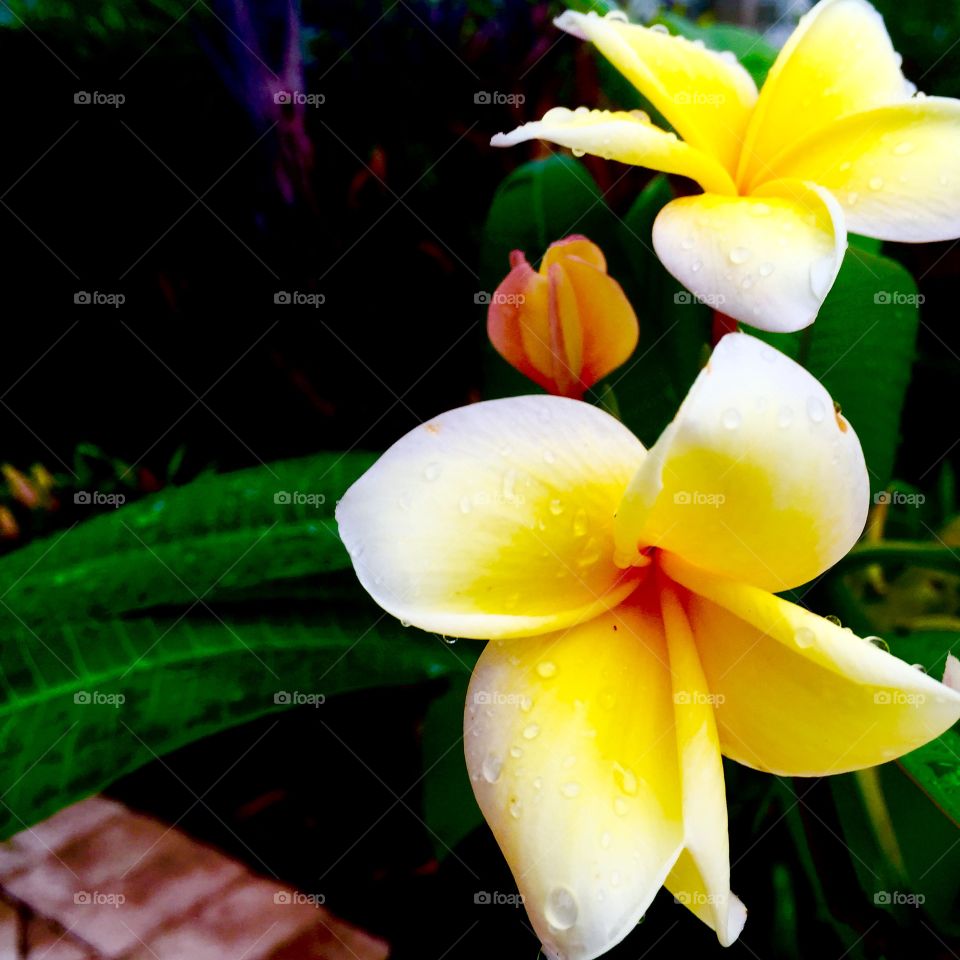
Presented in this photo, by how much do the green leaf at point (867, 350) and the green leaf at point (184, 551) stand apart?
449mm

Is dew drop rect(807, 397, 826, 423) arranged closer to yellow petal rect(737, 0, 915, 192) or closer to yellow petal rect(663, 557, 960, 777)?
yellow petal rect(663, 557, 960, 777)

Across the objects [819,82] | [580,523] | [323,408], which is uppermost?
[819,82]

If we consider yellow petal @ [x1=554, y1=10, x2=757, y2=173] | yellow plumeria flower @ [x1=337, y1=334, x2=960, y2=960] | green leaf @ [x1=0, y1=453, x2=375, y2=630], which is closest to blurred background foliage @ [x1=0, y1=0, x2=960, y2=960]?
green leaf @ [x1=0, y1=453, x2=375, y2=630]

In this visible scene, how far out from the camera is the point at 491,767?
15.4 inches

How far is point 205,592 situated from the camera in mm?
639

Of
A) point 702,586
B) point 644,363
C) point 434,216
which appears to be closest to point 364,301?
point 434,216

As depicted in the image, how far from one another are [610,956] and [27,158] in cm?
A: 98

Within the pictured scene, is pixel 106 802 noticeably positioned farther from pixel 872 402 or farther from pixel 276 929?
pixel 872 402

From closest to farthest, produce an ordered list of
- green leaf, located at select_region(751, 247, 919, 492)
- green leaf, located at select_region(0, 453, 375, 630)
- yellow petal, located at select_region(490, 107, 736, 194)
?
yellow petal, located at select_region(490, 107, 736, 194)
green leaf, located at select_region(0, 453, 375, 630)
green leaf, located at select_region(751, 247, 919, 492)

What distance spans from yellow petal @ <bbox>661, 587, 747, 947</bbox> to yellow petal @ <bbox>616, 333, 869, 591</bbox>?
50 mm

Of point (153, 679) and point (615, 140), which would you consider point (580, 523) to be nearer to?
point (615, 140)

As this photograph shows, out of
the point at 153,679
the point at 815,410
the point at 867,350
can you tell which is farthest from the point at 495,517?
the point at 867,350

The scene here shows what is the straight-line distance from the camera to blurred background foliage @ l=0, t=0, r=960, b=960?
64 cm

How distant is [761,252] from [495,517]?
213mm
